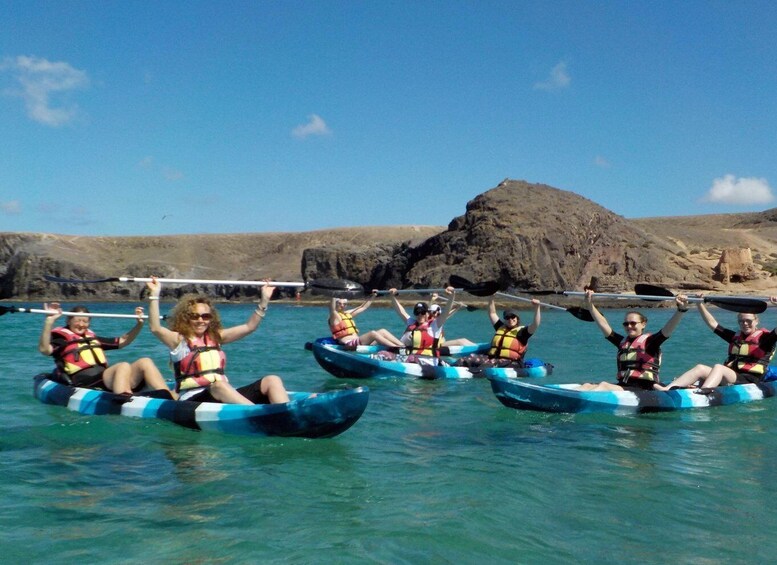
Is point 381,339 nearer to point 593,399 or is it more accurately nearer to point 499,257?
point 593,399

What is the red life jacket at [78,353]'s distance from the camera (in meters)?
7.77

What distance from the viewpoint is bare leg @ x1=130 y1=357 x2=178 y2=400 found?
7.22 meters

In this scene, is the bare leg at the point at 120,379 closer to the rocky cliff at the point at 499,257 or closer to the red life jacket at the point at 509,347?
the red life jacket at the point at 509,347

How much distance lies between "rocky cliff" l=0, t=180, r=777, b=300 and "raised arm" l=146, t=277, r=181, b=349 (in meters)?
33.0

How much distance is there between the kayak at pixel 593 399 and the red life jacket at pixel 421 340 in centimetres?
397

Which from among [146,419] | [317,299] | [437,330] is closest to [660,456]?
[146,419]

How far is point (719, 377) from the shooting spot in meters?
8.57

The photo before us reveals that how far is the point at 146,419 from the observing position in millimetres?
6715

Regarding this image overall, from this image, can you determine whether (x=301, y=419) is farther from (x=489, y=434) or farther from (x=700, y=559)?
(x=700, y=559)

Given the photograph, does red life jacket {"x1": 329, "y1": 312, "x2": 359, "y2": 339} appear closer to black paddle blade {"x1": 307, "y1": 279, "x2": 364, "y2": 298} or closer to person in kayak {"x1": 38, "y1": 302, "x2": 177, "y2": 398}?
black paddle blade {"x1": 307, "y1": 279, "x2": 364, "y2": 298}

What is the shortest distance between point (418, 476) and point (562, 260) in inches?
1443

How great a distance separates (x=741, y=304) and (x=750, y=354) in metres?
1.24

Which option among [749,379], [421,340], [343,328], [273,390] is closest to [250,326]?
[273,390]

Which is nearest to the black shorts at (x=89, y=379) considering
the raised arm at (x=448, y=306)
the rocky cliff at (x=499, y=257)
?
the raised arm at (x=448, y=306)
